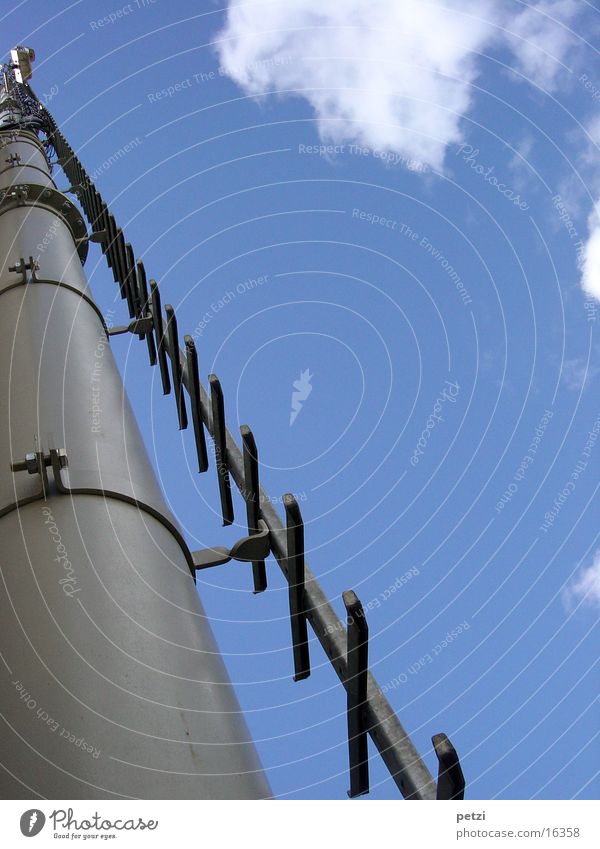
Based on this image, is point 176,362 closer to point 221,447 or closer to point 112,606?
point 221,447

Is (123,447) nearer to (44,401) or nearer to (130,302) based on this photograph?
(44,401)

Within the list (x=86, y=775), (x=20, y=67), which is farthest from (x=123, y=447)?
(x=20, y=67)

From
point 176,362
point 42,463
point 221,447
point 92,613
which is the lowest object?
point 92,613

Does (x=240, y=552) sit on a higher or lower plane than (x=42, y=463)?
lower

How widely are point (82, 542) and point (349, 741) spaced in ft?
5.42

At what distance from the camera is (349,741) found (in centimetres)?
420

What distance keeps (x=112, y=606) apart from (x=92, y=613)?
0.10 m

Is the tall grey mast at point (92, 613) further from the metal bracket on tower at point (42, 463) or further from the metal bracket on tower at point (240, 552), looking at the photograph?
the metal bracket on tower at point (240, 552)

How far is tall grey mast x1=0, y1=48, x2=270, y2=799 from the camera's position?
3.12 metres

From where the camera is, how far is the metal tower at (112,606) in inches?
124

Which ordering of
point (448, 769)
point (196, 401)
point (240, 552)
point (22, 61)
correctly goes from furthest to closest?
point (22, 61) < point (196, 401) < point (240, 552) < point (448, 769)

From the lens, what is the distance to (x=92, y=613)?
3.64m

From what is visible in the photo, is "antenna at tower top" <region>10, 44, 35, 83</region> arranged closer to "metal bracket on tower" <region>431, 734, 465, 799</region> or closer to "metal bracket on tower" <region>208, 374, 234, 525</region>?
"metal bracket on tower" <region>208, 374, 234, 525</region>

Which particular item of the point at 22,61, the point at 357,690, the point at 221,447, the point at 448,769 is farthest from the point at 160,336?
the point at 22,61
